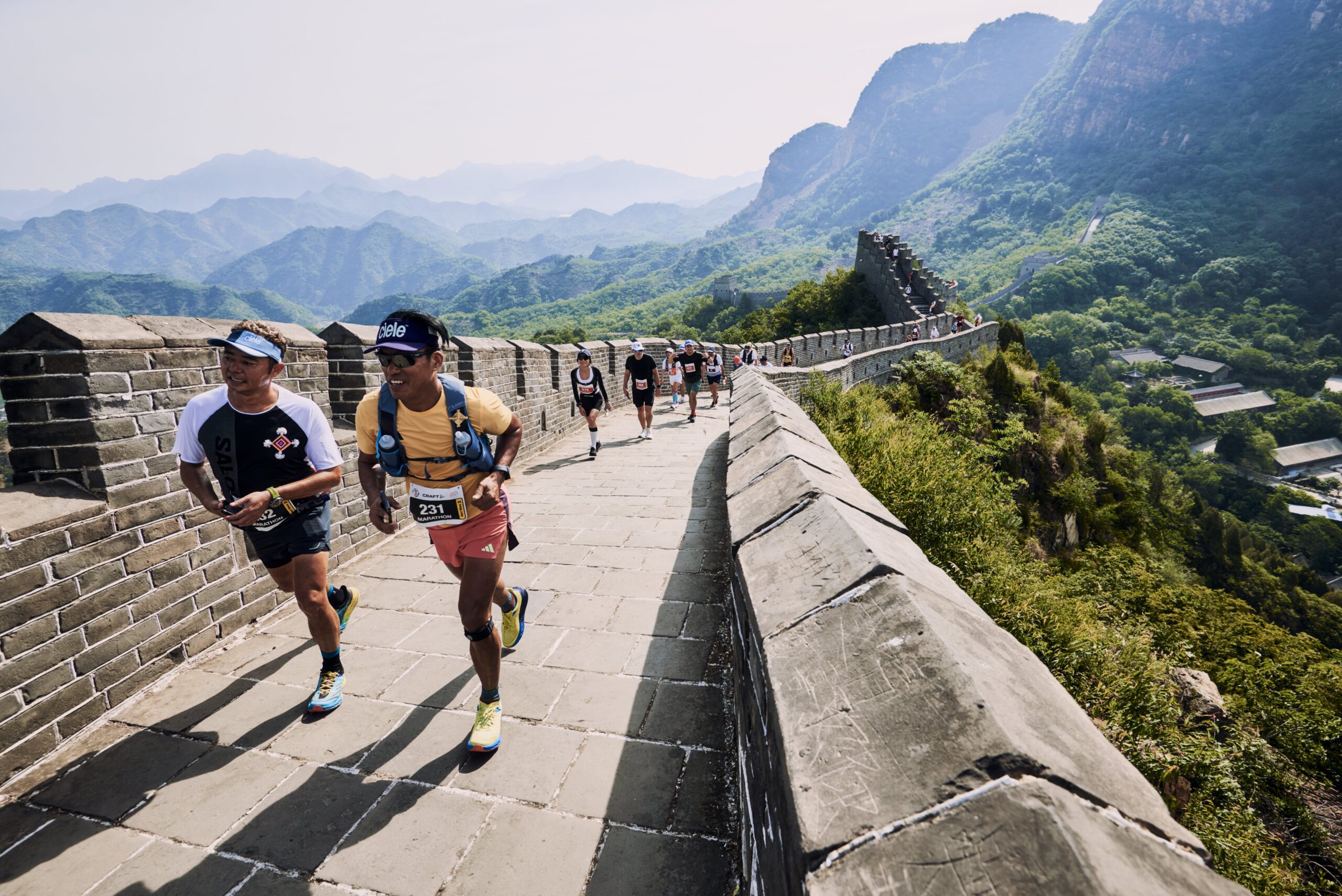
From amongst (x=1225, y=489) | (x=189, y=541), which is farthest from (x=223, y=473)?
(x=1225, y=489)

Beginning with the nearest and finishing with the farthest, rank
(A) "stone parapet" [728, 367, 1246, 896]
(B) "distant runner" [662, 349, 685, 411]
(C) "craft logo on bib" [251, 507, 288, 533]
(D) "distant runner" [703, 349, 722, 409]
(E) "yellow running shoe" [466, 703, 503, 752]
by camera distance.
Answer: (A) "stone parapet" [728, 367, 1246, 896]
(E) "yellow running shoe" [466, 703, 503, 752]
(C) "craft logo on bib" [251, 507, 288, 533]
(B) "distant runner" [662, 349, 685, 411]
(D) "distant runner" [703, 349, 722, 409]

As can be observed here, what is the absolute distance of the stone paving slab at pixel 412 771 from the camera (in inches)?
78.2

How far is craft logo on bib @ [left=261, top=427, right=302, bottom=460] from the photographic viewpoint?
274 centimetres

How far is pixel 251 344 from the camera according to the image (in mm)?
2660

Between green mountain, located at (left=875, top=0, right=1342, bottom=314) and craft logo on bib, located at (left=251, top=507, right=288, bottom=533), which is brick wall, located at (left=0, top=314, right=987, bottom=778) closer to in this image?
craft logo on bib, located at (left=251, top=507, right=288, bottom=533)

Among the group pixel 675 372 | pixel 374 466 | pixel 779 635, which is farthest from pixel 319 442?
pixel 675 372

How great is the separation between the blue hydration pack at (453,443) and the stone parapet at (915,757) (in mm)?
1477

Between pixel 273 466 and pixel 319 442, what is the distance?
225mm

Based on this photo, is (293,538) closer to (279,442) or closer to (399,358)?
(279,442)

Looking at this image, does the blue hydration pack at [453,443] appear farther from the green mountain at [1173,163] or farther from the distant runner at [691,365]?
the green mountain at [1173,163]

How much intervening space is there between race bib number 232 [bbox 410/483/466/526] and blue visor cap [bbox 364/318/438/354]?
662mm

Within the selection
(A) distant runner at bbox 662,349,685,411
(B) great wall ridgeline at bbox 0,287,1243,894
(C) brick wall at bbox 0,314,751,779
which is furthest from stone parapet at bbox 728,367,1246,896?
(A) distant runner at bbox 662,349,685,411

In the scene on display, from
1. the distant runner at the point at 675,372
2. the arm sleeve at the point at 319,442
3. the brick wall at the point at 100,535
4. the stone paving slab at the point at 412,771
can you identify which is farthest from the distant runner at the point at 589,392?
the arm sleeve at the point at 319,442

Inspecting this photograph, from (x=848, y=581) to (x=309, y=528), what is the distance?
2.65m
